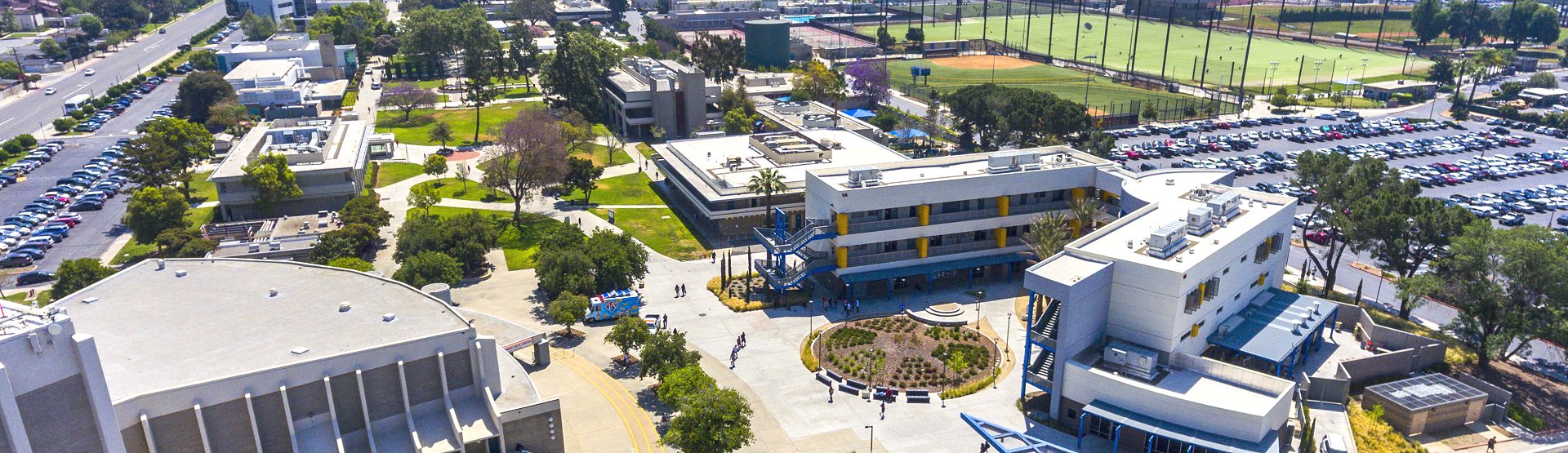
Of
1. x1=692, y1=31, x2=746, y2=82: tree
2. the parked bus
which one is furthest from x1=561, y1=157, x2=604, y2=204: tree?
the parked bus

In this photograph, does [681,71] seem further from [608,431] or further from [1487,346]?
[1487,346]

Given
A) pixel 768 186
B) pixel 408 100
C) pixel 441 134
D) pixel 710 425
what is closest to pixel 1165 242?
pixel 710 425

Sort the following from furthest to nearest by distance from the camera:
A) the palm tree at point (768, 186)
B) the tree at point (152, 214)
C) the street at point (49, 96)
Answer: the street at point (49, 96)
the palm tree at point (768, 186)
the tree at point (152, 214)

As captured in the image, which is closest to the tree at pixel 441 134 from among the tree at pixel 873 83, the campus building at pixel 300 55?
the campus building at pixel 300 55

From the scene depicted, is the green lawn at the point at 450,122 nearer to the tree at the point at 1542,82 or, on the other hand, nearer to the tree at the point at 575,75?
the tree at the point at 575,75

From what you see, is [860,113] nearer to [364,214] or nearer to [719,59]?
[719,59]

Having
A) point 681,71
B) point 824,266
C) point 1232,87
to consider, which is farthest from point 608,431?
point 1232,87
